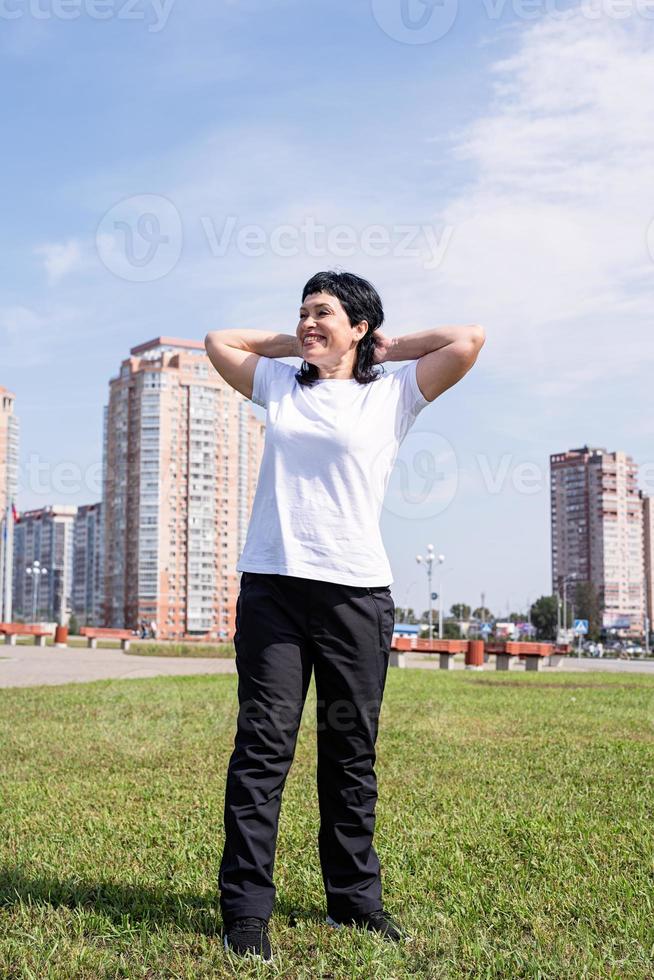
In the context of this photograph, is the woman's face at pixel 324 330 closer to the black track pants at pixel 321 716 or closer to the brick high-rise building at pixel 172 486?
the black track pants at pixel 321 716

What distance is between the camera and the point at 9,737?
7.05 meters

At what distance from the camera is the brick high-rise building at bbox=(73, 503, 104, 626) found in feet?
334

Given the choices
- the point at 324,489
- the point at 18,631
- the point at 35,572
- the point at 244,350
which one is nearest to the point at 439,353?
the point at 324,489

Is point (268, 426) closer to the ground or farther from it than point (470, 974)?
farther from it

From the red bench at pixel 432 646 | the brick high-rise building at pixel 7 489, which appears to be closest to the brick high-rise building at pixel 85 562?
the brick high-rise building at pixel 7 489

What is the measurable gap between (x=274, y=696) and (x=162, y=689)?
9.07 metres

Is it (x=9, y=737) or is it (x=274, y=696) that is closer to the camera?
(x=274, y=696)

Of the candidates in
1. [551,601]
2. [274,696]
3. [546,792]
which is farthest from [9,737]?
[551,601]

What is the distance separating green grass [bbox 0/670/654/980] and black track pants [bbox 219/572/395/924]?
0.22m

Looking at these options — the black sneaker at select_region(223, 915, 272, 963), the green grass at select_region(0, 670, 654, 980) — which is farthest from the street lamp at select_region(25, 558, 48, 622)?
the black sneaker at select_region(223, 915, 272, 963)

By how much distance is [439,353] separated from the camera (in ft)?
10.1

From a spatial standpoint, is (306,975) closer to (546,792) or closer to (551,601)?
(546,792)

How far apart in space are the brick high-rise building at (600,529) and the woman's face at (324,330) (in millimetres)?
86606

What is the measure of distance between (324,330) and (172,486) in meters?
58.4
